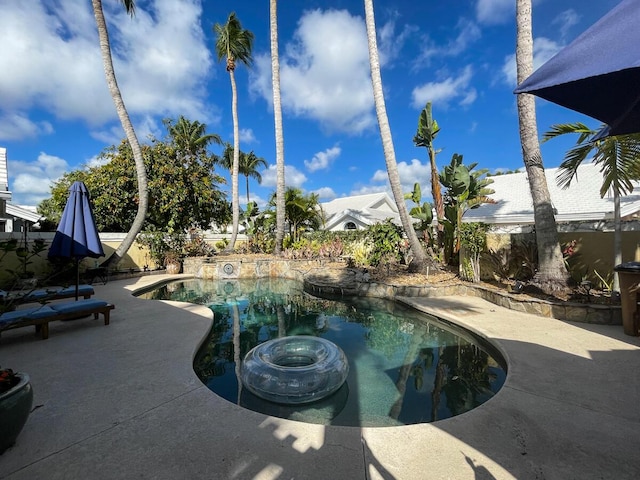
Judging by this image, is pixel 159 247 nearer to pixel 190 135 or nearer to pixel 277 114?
pixel 277 114

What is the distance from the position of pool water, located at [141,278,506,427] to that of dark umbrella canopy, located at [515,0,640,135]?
3493mm

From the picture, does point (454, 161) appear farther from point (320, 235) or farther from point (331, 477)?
point (331, 477)

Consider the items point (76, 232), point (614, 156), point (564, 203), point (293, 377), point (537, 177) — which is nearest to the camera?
point (293, 377)

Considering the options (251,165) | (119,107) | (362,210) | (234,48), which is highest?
(234,48)

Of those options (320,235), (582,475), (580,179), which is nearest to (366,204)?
(320,235)

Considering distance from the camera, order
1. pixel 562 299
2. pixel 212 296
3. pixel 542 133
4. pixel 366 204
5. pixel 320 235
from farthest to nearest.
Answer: pixel 366 204
pixel 320 235
pixel 212 296
pixel 542 133
pixel 562 299

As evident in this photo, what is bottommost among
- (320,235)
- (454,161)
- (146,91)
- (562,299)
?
(562,299)

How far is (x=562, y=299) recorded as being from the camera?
255 inches

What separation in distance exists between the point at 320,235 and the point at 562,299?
1478cm

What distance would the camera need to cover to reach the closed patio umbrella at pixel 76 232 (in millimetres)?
6629

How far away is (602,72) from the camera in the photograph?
1485 millimetres

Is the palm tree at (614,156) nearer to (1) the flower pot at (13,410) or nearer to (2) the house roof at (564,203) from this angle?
(2) the house roof at (564,203)

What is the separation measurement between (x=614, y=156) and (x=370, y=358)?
751 cm

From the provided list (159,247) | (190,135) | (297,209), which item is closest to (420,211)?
(297,209)
